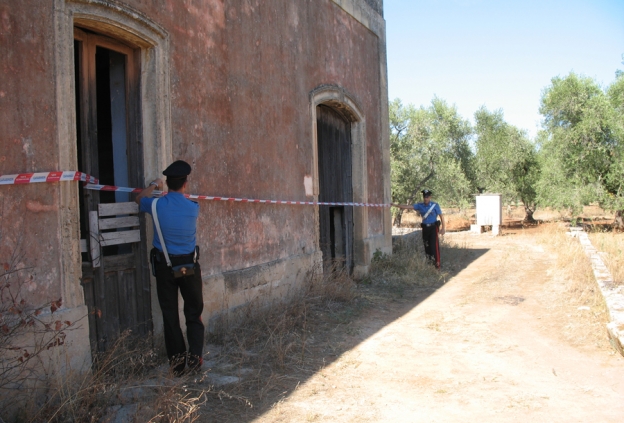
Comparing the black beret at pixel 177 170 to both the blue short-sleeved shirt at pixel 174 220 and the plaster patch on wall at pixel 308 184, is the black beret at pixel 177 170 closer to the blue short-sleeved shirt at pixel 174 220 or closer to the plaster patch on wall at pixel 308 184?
the blue short-sleeved shirt at pixel 174 220

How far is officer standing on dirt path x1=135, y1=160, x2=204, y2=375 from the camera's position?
4469 millimetres

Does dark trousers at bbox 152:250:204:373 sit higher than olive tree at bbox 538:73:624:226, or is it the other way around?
olive tree at bbox 538:73:624:226

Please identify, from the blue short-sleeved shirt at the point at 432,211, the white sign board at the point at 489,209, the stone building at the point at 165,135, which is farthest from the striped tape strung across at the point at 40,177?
the white sign board at the point at 489,209

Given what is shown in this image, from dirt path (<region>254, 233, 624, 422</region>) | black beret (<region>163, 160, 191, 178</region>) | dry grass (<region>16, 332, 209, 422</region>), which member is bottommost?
dirt path (<region>254, 233, 624, 422</region>)

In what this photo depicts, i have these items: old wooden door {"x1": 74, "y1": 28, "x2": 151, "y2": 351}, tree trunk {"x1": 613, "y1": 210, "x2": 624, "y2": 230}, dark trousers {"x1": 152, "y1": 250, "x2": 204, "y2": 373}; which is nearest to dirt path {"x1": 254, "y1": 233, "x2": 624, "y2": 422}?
dark trousers {"x1": 152, "y1": 250, "x2": 204, "y2": 373}

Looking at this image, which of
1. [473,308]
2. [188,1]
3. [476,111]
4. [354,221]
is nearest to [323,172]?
[354,221]

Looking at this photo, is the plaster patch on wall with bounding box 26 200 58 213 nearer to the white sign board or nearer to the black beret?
the black beret

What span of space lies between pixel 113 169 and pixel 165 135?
0.70 meters

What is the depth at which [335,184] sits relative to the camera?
32.5ft

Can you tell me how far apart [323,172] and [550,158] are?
13701 mm

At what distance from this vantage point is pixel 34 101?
386cm

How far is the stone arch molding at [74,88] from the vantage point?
4.03m

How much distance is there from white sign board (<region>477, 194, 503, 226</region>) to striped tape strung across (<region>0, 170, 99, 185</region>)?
1691 cm

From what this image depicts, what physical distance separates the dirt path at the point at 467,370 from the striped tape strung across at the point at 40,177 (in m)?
2.44
